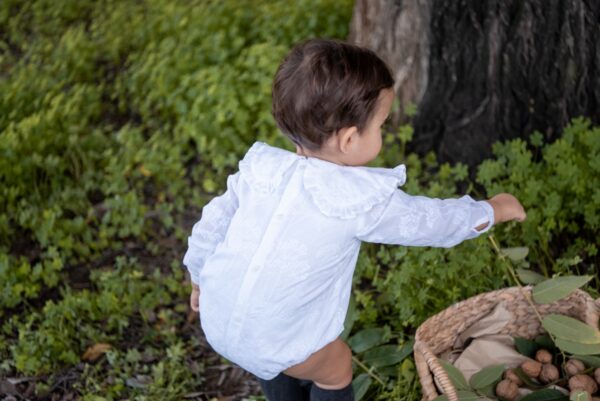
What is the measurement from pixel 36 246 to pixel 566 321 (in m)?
2.53

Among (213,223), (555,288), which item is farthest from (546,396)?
(213,223)

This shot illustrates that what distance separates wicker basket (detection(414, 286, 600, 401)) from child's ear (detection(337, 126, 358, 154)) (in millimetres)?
773

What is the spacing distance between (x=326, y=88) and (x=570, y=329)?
120cm

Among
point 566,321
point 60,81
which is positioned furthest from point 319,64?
point 60,81

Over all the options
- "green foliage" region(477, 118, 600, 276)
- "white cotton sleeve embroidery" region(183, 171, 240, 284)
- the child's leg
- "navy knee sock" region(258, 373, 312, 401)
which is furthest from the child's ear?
"green foliage" region(477, 118, 600, 276)

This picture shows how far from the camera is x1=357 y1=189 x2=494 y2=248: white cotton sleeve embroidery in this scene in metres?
2.10

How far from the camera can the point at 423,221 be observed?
2119mm

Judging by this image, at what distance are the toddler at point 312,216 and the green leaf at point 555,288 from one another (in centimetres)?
47

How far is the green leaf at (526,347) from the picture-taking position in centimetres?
276

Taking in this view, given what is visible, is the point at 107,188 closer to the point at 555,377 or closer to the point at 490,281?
the point at 490,281

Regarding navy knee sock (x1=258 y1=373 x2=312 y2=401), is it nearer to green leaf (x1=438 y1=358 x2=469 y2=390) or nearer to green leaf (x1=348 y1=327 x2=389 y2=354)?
green leaf (x1=348 y1=327 x2=389 y2=354)

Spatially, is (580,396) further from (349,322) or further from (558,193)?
(558,193)

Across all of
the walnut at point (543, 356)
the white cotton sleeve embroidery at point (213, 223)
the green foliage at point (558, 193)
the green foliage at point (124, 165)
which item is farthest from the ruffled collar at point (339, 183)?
the green foliage at point (124, 165)

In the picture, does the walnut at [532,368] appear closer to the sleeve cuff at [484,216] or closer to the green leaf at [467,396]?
the green leaf at [467,396]
